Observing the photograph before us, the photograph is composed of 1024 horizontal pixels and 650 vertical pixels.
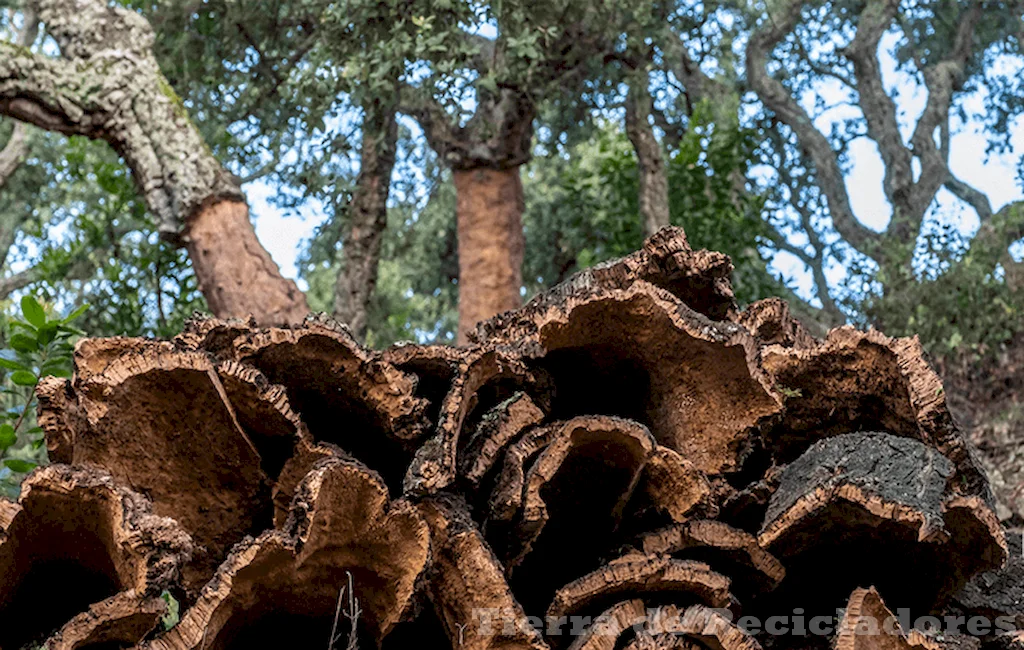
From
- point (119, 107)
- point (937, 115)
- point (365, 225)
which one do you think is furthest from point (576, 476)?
point (937, 115)

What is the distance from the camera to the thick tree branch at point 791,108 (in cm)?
1056

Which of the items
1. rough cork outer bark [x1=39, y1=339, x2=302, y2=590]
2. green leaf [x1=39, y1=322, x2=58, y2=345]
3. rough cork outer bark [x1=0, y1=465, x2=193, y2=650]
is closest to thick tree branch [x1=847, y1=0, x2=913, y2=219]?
green leaf [x1=39, y1=322, x2=58, y2=345]

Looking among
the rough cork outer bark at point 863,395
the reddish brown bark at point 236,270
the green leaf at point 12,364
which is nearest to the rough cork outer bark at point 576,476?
the rough cork outer bark at point 863,395

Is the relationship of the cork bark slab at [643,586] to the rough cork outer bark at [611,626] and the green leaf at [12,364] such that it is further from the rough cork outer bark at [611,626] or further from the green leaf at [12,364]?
the green leaf at [12,364]

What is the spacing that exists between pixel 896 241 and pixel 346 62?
4.21 metres

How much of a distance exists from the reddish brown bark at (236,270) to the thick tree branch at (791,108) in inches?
287

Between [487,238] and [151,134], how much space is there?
6.05 ft

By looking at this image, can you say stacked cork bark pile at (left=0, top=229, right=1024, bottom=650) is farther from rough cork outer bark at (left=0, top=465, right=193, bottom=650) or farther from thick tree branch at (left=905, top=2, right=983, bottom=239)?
thick tree branch at (left=905, top=2, right=983, bottom=239)

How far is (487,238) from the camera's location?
5.73m

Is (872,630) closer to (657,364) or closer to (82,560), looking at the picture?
(657,364)

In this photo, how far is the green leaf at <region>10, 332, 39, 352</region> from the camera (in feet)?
10.2

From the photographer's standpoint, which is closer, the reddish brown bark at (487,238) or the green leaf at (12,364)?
the green leaf at (12,364)

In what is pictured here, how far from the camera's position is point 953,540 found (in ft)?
6.65

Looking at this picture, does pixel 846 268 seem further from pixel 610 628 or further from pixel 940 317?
pixel 610 628
